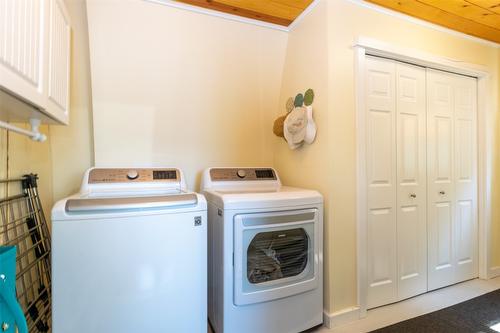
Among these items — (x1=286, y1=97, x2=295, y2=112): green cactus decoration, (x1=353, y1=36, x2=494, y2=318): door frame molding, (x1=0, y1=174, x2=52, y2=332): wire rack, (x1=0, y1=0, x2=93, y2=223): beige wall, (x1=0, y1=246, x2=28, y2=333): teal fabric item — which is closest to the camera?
(x1=0, y1=246, x2=28, y2=333): teal fabric item

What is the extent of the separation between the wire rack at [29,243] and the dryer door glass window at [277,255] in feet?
4.12

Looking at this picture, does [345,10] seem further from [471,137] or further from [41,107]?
[41,107]

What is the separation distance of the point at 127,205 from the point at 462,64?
122 inches

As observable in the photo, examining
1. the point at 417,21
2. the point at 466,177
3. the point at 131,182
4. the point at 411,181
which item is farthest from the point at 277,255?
the point at 417,21

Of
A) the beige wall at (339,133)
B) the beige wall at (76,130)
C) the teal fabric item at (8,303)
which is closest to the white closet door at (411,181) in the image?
the beige wall at (339,133)

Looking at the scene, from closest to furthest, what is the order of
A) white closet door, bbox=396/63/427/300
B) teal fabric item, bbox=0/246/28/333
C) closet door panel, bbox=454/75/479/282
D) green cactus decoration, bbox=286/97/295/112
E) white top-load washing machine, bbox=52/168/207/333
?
teal fabric item, bbox=0/246/28/333 < white top-load washing machine, bbox=52/168/207/333 < white closet door, bbox=396/63/427/300 < green cactus decoration, bbox=286/97/295/112 < closet door panel, bbox=454/75/479/282

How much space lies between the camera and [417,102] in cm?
214

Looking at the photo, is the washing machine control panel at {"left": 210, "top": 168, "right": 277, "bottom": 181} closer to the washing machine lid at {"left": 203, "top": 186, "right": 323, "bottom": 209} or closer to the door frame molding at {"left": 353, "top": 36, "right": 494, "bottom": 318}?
the washing machine lid at {"left": 203, "top": 186, "right": 323, "bottom": 209}

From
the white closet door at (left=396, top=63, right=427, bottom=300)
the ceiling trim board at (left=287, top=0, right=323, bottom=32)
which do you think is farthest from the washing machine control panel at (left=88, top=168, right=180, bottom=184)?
the white closet door at (left=396, top=63, right=427, bottom=300)

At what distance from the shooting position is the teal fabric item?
32.8 inches

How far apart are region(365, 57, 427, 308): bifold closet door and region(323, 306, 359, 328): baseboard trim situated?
0.66 feet

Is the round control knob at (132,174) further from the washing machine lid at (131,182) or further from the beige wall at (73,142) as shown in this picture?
the beige wall at (73,142)

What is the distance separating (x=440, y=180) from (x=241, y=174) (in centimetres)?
188

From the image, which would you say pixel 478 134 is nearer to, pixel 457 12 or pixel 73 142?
pixel 457 12
